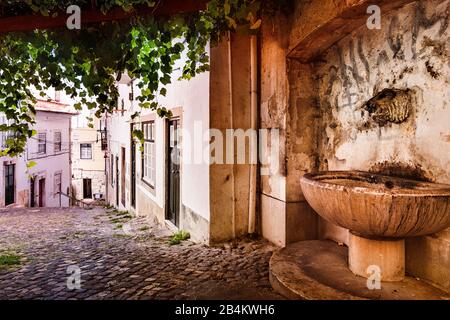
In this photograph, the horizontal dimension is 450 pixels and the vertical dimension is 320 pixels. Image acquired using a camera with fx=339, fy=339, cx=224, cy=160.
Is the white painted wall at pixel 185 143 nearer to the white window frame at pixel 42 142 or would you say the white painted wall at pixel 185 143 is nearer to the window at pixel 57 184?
the white window frame at pixel 42 142

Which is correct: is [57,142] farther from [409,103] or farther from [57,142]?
[409,103]

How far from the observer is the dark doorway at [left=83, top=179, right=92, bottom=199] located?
3054 cm

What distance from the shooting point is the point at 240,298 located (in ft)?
8.68

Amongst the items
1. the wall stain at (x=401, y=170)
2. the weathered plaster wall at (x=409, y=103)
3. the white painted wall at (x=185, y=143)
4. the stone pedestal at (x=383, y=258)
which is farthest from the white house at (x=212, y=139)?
the stone pedestal at (x=383, y=258)

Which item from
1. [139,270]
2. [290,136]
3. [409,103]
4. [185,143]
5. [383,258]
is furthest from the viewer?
[185,143]

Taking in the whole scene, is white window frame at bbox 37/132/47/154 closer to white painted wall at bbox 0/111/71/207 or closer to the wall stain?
white painted wall at bbox 0/111/71/207

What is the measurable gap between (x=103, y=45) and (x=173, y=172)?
10.0ft

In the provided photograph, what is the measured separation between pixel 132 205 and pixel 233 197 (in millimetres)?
7158

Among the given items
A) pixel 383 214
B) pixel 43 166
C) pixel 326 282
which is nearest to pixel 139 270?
pixel 326 282

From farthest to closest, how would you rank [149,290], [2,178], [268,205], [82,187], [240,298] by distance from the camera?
[82,187] → [2,178] → [268,205] → [149,290] → [240,298]

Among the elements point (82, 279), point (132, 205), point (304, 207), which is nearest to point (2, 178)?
point (132, 205)

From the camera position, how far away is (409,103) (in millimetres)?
2727

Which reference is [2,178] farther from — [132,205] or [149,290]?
[149,290]

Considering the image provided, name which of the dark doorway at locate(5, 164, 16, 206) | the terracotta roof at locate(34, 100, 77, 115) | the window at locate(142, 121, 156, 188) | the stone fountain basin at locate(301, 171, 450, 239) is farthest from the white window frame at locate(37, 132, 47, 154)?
the stone fountain basin at locate(301, 171, 450, 239)
